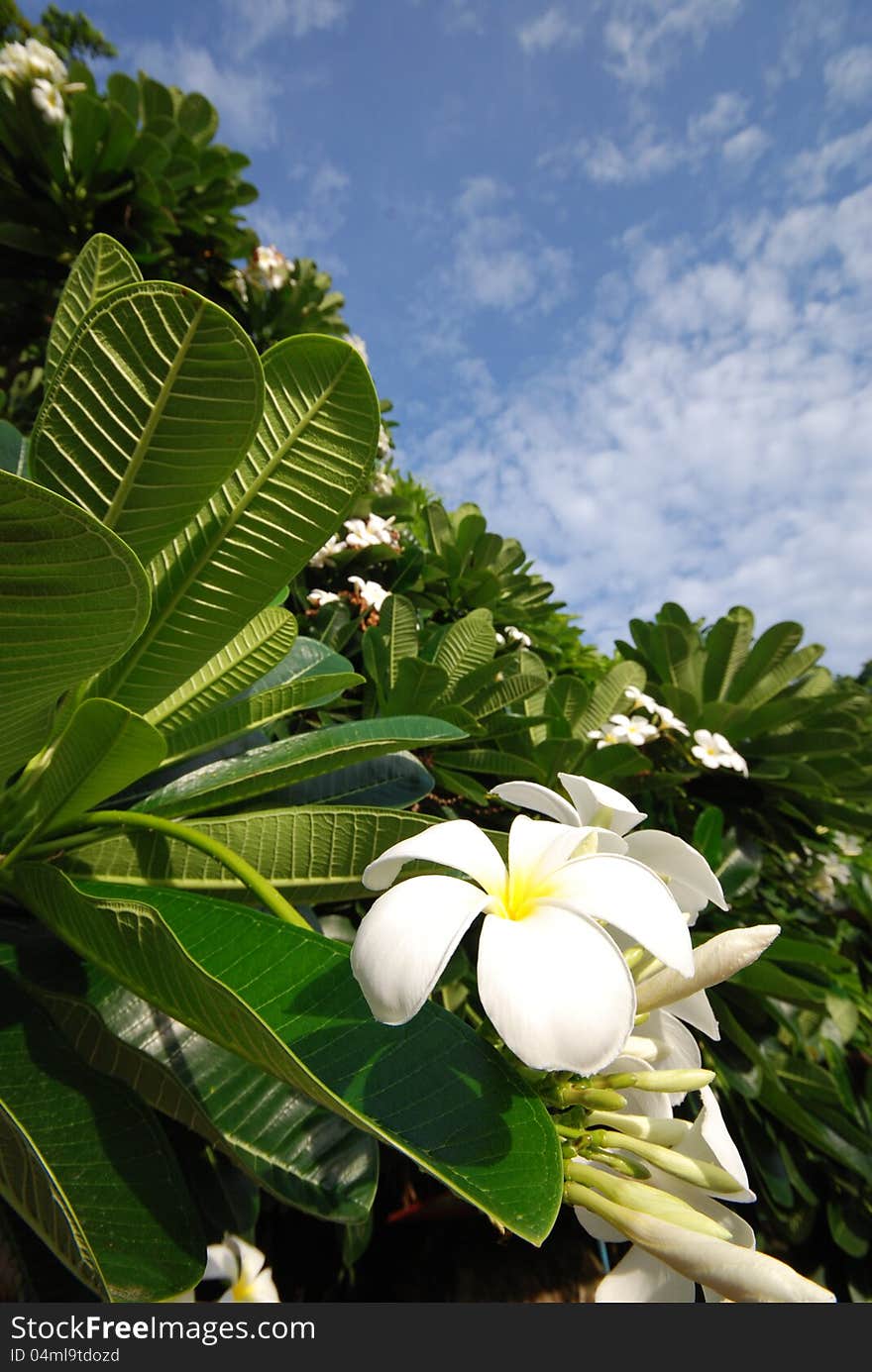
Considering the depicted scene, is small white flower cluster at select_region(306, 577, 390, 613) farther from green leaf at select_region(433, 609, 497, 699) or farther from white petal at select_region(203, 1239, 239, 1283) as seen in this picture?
white petal at select_region(203, 1239, 239, 1283)

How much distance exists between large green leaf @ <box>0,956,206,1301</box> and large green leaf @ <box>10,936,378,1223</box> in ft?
0.13

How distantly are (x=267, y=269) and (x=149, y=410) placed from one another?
2.19 meters

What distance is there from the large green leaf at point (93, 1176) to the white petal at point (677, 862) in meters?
0.44

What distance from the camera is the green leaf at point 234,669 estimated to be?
0.85m

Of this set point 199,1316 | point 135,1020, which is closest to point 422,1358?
point 199,1316

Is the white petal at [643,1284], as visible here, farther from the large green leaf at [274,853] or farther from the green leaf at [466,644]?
the green leaf at [466,644]

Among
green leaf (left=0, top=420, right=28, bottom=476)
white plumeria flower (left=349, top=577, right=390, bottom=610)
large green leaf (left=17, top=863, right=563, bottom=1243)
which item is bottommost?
large green leaf (left=17, top=863, right=563, bottom=1243)

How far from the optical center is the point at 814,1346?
20.6 inches

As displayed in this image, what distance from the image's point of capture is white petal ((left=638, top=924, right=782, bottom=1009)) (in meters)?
0.50

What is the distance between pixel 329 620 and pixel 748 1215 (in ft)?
4.90

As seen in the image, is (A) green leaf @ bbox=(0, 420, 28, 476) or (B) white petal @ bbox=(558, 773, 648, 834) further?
(A) green leaf @ bbox=(0, 420, 28, 476)

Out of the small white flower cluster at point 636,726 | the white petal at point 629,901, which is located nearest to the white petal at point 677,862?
the white petal at point 629,901

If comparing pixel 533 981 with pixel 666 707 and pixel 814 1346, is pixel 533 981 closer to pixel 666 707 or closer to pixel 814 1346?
pixel 814 1346

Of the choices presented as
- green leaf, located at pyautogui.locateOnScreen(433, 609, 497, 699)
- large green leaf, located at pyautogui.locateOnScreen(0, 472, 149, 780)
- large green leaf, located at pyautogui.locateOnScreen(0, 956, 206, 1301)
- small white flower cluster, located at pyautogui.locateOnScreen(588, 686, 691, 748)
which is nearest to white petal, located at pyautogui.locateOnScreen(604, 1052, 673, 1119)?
large green leaf, located at pyautogui.locateOnScreen(0, 956, 206, 1301)
